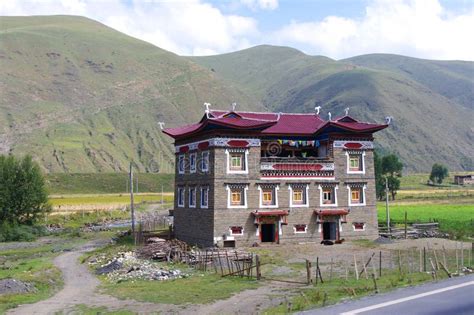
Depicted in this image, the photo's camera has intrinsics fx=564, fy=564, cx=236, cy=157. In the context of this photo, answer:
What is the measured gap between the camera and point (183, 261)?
40.5m

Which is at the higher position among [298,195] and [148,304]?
[298,195]

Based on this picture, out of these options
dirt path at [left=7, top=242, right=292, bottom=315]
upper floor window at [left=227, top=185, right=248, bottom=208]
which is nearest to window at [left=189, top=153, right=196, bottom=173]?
upper floor window at [left=227, top=185, right=248, bottom=208]

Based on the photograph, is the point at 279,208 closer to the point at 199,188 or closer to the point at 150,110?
the point at 199,188

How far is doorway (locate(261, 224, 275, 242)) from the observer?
48.5 metres

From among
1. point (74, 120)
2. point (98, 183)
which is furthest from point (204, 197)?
point (74, 120)

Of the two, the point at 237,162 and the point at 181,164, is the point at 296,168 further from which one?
the point at 181,164

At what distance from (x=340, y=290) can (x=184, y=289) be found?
339 inches

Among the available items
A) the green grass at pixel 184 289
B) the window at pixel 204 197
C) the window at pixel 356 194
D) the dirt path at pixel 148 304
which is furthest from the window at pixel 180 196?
the dirt path at pixel 148 304

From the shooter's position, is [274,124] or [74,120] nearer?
[274,124]

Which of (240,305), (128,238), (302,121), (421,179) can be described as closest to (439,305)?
(240,305)

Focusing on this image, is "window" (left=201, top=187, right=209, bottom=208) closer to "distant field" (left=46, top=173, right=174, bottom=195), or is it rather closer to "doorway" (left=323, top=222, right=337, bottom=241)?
"doorway" (left=323, top=222, right=337, bottom=241)

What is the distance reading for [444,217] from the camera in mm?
66062

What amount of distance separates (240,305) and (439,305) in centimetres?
887

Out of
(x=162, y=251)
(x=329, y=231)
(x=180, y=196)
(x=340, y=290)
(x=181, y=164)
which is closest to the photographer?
(x=340, y=290)
